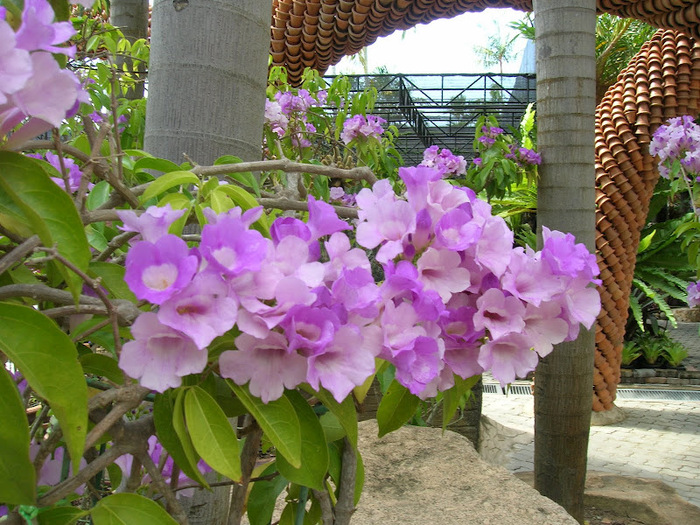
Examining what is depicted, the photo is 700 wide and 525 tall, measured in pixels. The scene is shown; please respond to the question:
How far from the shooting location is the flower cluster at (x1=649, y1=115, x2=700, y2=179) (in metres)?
2.98

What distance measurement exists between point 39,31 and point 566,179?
223 cm

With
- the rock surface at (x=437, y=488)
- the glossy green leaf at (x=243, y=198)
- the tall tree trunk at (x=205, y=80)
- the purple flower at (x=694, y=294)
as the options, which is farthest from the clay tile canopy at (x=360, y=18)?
the glossy green leaf at (x=243, y=198)

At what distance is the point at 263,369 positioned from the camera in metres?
0.47

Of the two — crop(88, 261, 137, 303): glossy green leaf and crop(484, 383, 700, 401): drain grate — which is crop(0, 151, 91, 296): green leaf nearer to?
crop(88, 261, 137, 303): glossy green leaf

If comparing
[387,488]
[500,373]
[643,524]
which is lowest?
[643,524]

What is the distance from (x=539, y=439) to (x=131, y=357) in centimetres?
232

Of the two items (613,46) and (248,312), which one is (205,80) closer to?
(248,312)

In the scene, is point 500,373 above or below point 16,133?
below

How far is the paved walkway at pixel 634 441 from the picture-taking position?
13.7ft

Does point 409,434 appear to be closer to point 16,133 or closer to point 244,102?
point 244,102

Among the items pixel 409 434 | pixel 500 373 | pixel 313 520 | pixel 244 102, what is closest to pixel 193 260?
pixel 500 373

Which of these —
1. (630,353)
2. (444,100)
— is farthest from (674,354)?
(444,100)

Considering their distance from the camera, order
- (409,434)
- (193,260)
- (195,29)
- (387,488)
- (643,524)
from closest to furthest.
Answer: (193,260)
(195,29)
(387,488)
(409,434)
(643,524)

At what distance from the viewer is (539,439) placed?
8.13 ft
